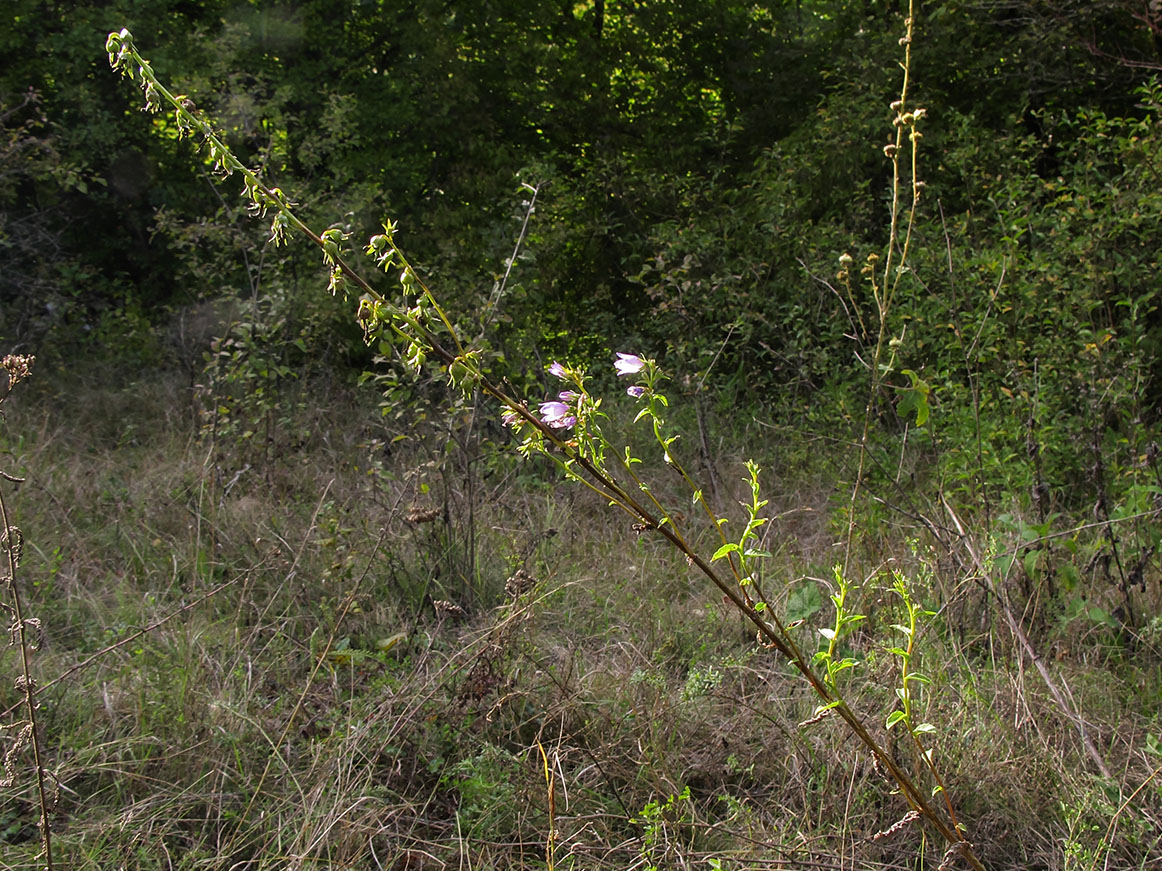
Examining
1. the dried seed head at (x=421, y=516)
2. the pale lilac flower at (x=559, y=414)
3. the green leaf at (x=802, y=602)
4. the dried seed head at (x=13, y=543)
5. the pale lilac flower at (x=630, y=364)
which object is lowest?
the green leaf at (x=802, y=602)

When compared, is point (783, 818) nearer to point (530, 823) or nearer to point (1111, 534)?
point (530, 823)

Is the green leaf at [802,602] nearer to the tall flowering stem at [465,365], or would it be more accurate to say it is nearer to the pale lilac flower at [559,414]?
the tall flowering stem at [465,365]

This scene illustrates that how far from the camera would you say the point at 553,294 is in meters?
6.20

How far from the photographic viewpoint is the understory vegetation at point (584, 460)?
70.8 inches

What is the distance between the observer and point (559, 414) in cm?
103

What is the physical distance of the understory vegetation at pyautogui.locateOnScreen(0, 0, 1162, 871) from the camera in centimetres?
180

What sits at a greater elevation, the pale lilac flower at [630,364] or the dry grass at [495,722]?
the pale lilac flower at [630,364]

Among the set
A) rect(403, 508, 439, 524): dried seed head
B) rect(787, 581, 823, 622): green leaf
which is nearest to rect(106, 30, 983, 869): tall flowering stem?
rect(787, 581, 823, 622): green leaf

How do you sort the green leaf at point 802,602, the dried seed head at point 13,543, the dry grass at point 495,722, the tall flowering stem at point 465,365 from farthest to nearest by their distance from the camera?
the green leaf at point 802,602
the dry grass at point 495,722
the dried seed head at point 13,543
the tall flowering stem at point 465,365

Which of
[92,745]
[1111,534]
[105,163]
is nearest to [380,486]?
[92,745]

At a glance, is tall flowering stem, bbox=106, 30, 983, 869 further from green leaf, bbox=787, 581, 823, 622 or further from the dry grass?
green leaf, bbox=787, 581, 823, 622

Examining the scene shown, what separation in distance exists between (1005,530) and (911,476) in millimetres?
1034

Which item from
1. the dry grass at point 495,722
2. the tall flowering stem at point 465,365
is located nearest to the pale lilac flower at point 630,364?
the tall flowering stem at point 465,365

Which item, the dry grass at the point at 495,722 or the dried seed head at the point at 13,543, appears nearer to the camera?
the dried seed head at the point at 13,543
